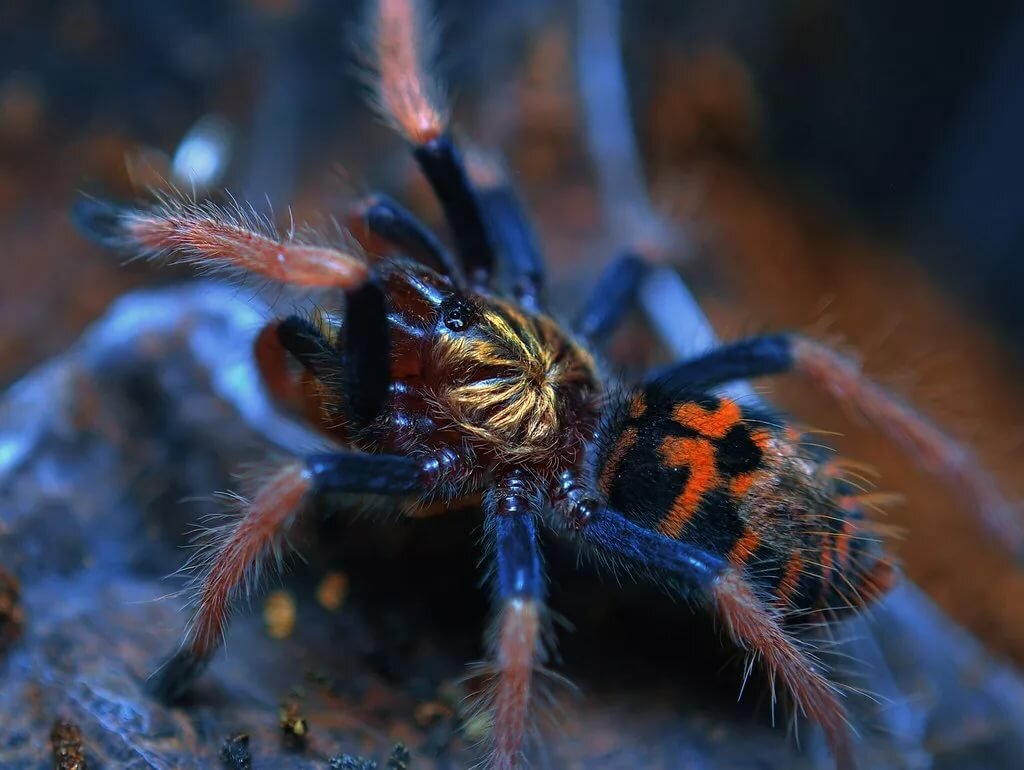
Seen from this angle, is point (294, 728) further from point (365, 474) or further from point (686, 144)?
point (686, 144)

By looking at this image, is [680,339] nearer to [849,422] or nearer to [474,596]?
[849,422]

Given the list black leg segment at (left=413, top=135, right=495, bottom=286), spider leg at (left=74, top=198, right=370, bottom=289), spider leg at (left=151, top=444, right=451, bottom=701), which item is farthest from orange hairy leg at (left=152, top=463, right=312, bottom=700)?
black leg segment at (left=413, top=135, right=495, bottom=286)

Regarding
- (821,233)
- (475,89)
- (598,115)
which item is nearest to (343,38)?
(475,89)

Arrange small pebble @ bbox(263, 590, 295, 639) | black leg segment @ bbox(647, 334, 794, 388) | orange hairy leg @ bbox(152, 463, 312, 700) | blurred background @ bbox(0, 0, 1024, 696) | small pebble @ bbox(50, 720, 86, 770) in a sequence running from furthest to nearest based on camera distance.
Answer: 1. blurred background @ bbox(0, 0, 1024, 696)
2. black leg segment @ bbox(647, 334, 794, 388)
3. small pebble @ bbox(263, 590, 295, 639)
4. orange hairy leg @ bbox(152, 463, 312, 700)
5. small pebble @ bbox(50, 720, 86, 770)

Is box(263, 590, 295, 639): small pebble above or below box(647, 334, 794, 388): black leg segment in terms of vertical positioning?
below

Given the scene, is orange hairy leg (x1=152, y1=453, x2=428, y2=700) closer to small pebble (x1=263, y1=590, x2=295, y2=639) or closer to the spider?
the spider

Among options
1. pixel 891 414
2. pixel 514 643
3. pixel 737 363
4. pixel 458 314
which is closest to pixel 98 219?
pixel 458 314

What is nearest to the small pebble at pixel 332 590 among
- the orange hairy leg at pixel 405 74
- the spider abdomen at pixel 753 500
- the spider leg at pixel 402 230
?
the spider abdomen at pixel 753 500
